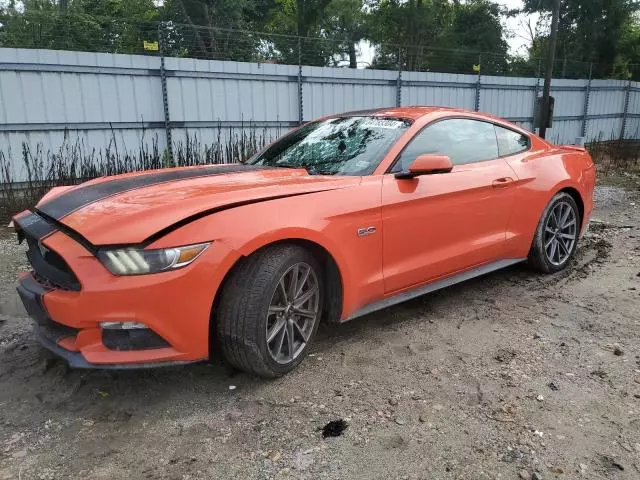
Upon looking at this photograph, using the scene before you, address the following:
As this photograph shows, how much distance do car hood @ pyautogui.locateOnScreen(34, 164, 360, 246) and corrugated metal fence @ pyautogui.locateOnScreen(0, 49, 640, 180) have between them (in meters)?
4.97

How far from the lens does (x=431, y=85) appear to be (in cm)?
1338

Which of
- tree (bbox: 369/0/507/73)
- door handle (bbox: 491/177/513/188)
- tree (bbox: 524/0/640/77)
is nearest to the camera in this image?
door handle (bbox: 491/177/513/188)

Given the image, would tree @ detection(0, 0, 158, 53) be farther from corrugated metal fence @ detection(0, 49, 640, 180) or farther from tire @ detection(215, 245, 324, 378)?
tire @ detection(215, 245, 324, 378)

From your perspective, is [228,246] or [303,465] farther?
[228,246]

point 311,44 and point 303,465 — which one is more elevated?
point 311,44

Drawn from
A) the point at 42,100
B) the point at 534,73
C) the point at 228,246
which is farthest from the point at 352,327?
the point at 534,73

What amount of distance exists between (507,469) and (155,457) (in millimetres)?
1518

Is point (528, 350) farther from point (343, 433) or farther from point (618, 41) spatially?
point (618, 41)

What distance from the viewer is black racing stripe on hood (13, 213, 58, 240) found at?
2.74 metres

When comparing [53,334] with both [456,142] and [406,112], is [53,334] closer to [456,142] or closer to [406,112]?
[406,112]

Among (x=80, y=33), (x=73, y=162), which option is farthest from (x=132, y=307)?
(x=80, y=33)

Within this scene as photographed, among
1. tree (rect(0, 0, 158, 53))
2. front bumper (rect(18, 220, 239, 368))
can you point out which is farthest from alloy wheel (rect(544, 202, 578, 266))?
tree (rect(0, 0, 158, 53))

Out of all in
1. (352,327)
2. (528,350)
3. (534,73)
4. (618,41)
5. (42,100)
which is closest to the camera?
(528,350)

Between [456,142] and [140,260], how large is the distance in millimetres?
2538
